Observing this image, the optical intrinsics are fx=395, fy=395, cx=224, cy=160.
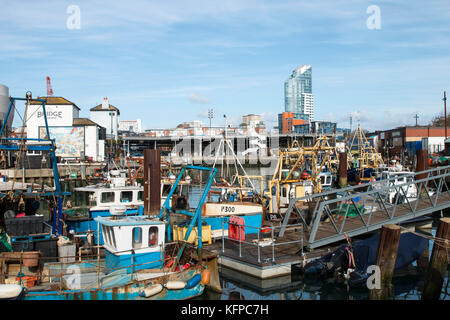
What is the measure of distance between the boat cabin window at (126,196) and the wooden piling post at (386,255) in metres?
13.3

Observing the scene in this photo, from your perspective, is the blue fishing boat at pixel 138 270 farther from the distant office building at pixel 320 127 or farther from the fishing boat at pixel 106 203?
the distant office building at pixel 320 127

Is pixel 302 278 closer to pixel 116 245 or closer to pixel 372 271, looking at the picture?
pixel 372 271

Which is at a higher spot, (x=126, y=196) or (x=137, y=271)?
(x=126, y=196)

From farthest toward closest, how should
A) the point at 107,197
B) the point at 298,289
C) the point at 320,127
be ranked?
the point at 320,127
the point at 107,197
the point at 298,289

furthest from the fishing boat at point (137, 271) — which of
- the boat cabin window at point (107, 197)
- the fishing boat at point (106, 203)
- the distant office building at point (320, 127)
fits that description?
the distant office building at point (320, 127)

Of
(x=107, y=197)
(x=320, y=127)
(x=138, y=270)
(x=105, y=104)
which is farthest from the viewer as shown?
(x=320, y=127)

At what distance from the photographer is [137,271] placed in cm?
1305

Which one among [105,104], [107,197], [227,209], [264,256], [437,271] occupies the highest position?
[105,104]

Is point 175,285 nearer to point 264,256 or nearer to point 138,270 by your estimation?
point 138,270

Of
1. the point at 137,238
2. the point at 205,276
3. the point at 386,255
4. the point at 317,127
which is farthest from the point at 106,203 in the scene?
the point at 317,127

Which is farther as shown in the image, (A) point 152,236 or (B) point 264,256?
(B) point 264,256

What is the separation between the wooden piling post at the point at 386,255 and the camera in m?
13.5

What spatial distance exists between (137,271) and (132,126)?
149633mm
